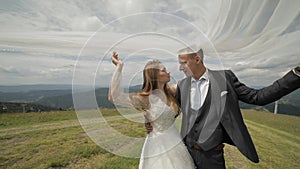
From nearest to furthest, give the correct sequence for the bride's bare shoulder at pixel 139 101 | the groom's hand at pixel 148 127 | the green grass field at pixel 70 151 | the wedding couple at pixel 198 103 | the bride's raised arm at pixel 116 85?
the bride's raised arm at pixel 116 85
the wedding couple at pixel 198 103
the bride's bare shoulder at pixel 139 101
the groom's hand at pixel 148 127
the green grass field at pixel 70 151

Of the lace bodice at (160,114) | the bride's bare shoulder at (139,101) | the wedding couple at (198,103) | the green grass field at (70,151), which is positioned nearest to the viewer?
the wedding couple at (198,103)

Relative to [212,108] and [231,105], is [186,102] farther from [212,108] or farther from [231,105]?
[231,105]

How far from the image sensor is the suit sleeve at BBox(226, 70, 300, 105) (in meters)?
2.72

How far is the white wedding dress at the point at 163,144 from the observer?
12.4 feet

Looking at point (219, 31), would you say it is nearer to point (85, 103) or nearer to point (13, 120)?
point (85, 103)

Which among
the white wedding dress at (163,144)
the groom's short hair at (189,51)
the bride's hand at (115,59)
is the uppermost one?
the groom's short hair at (189,51)

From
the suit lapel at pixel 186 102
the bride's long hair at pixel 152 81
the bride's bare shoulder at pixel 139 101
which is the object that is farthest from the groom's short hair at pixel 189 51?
the bride's bare shoulder at pixel 139 101

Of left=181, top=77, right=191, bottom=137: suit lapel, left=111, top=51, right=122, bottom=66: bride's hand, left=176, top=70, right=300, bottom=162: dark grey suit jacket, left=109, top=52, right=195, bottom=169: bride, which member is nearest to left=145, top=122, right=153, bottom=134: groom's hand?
left=109, top=52, right=195, bottom=169: bride

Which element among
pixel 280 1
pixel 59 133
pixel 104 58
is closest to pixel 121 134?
pixel 104 58

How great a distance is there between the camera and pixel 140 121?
3832mm

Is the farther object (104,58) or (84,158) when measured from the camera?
(84,158)

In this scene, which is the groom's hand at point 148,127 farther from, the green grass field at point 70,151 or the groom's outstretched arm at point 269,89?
the groom's outstretched arm at point 269,89

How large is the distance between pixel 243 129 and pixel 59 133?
12.9 m

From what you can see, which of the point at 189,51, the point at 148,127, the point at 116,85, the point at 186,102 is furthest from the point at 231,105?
the point at 116,85
